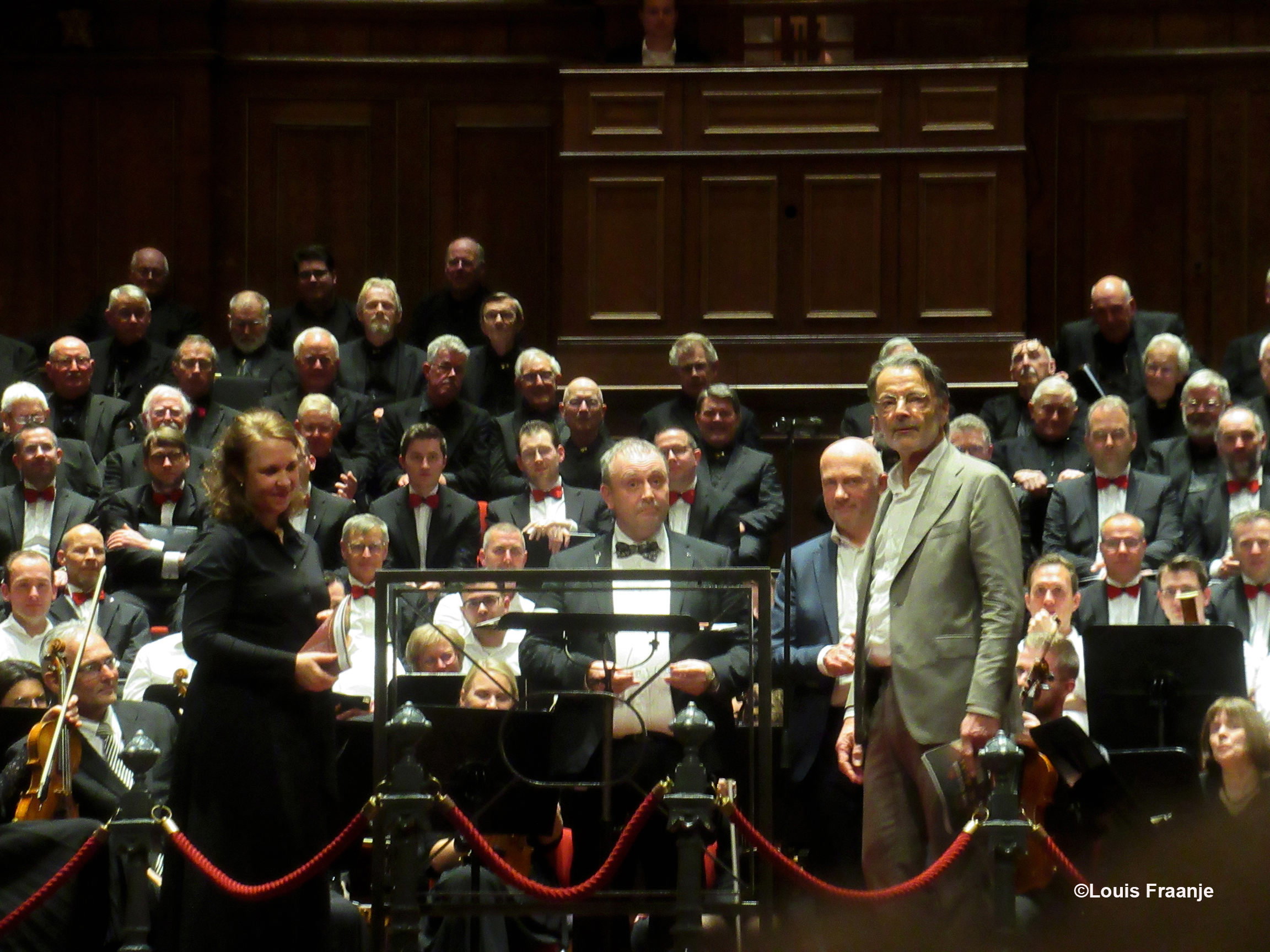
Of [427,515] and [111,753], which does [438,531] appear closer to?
[427,515]

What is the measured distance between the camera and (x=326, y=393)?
8.59 meters

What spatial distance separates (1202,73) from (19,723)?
24.3 feet

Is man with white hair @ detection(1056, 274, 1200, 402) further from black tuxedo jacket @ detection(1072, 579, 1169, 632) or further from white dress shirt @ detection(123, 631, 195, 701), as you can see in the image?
white dress shirt @ detection(123, 631, 195, 701)

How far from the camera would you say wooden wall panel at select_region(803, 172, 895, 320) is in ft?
30.3

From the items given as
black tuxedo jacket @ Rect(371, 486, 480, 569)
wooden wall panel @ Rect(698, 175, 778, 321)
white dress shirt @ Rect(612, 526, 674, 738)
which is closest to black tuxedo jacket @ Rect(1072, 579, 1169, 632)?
white dress shirt @ Rect(612, 526, 674, 738)

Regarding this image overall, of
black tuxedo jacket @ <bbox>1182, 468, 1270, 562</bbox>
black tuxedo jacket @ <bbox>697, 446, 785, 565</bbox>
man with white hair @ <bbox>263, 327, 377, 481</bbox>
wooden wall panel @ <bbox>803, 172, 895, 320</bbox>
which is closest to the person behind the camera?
black tuxedo jacket @ <bbox>1182, 468, 1270, 562</bbox>

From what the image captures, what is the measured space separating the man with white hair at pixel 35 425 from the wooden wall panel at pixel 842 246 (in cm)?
357

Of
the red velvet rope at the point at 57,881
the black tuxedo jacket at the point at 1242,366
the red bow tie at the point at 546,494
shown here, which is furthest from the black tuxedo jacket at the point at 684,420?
the red velvet rope at the point at 57,881

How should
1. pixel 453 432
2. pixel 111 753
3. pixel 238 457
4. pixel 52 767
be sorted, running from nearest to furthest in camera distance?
pixel 238 457 → pixel 52 767 → pixel 111 753 → pixel 453 432

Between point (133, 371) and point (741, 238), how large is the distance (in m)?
3.12

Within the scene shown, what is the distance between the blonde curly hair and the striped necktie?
148 cm

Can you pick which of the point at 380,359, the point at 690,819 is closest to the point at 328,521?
the point at 380,359

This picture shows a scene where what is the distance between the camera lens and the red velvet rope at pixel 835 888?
397 centimetres

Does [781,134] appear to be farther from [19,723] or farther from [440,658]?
[19,723]
